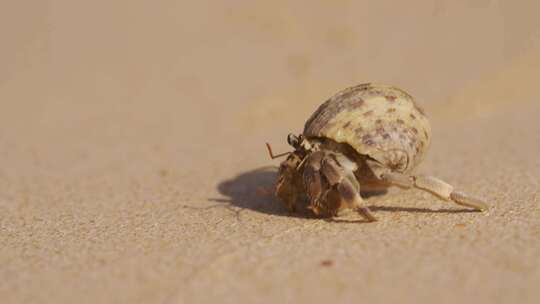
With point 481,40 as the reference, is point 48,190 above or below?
below

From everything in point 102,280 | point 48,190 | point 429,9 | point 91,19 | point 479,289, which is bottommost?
point 479,289

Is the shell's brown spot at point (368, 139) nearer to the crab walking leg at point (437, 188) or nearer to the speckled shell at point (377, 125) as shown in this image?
the speckled shell at point (377, 125)

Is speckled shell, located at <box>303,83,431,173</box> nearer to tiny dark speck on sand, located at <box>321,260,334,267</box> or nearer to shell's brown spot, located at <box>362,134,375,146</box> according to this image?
shell's brown spot, located at <box>362,134,375,146</box>

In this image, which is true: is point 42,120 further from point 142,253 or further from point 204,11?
point 142,253

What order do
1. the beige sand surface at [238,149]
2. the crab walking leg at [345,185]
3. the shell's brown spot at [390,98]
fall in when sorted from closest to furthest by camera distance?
1. the beige sand surface at [238,149]
2. the crab walking leg at [345,185]
3. the shell's brown spot at [390,98]

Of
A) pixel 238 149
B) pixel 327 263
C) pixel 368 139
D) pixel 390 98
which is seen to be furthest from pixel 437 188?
pixel 238 149

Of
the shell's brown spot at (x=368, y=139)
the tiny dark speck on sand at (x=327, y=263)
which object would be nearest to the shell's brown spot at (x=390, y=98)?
the shell's brown spot at (x=368, y=139)

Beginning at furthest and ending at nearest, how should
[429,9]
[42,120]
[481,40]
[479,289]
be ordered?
1. [429,9]
2. [481,40]
3. [42,120]
4. [479,289]

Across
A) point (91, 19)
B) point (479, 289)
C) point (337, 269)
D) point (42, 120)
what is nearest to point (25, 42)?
point (91, 19)
